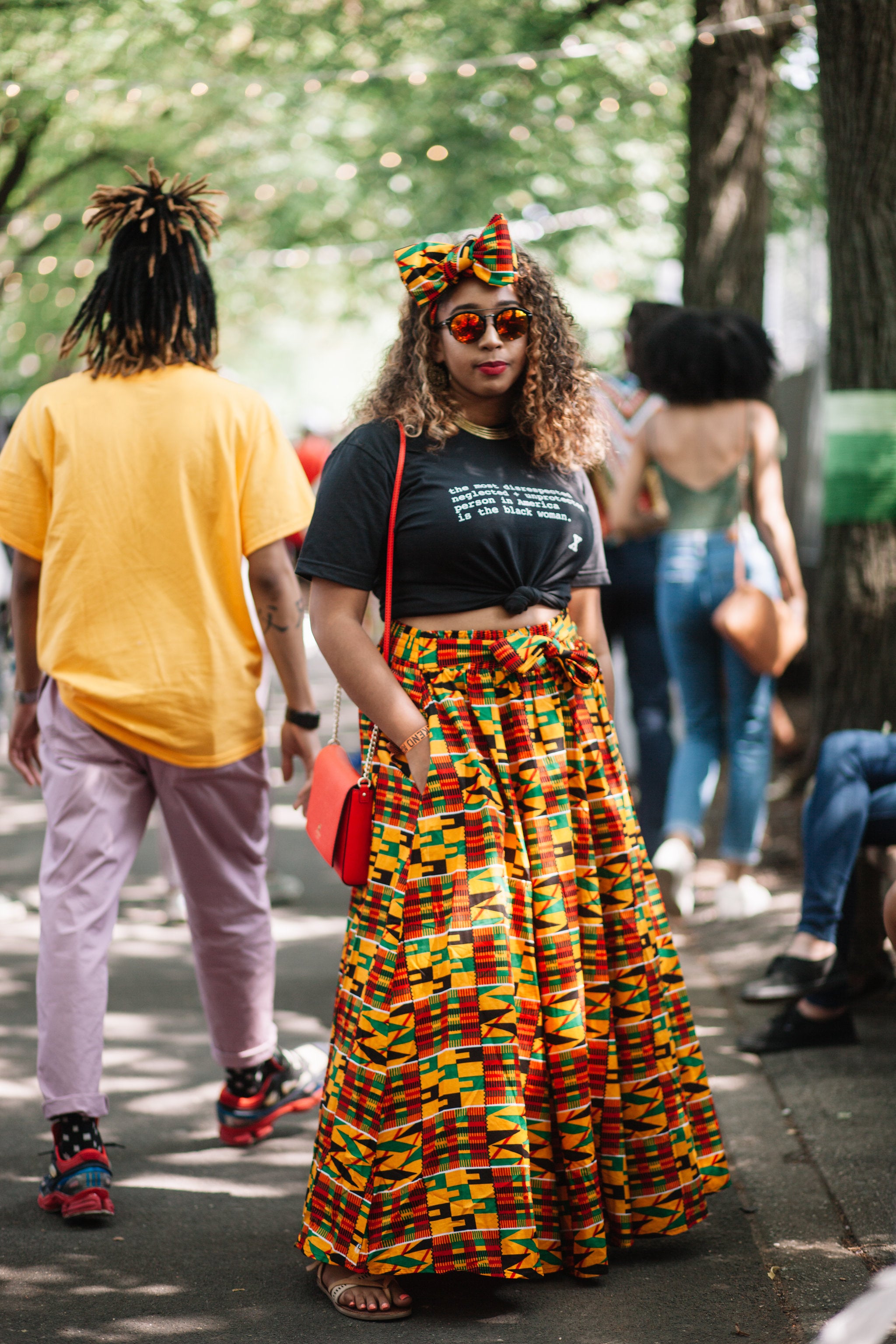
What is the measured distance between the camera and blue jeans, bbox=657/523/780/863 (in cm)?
581

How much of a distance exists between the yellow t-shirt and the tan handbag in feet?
7.80

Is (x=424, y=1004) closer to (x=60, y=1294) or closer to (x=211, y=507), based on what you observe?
(x=60, y=1294)

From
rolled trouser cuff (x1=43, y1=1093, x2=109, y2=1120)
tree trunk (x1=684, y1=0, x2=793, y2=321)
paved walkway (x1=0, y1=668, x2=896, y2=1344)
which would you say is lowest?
paved walkway (x1=0, y1=668, x2=896, y2=1344)

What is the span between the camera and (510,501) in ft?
10.4

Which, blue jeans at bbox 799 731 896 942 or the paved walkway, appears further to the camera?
blue jeans at bbox 799 731 896 942

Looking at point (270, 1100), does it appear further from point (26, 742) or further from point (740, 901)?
point (740, 901)

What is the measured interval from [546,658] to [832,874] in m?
1.53

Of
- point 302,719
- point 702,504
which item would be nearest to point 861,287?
point 702,504

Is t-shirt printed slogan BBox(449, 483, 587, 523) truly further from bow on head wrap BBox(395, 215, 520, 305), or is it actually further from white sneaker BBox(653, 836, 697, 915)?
white sneaker BBox(653, 836, 697, 915)

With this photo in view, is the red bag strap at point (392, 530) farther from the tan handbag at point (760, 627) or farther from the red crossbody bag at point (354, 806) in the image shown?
the tan handbag at point (760, 627)

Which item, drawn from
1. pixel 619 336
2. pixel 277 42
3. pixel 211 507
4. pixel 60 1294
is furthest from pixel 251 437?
pixel 619 336

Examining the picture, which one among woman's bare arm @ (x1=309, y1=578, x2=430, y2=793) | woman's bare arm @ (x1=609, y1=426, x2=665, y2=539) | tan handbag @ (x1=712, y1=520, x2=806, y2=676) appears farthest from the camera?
woman's bare arm @ (x1=609, y1=426, x2=665, y2=539)

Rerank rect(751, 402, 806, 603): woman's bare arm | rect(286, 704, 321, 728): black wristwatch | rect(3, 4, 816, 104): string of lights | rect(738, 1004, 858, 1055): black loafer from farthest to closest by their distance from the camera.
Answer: rect(3, 4, 816, 104): string of lights < rect(751, 402, 806, 603): woman's bare arm < rect(738, 1004, 858, 1055): black loafer < rect(286, 704, 321, 728): black wristwatch

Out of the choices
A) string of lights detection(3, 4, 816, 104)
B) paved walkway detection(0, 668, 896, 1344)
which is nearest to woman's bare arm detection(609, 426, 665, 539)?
paved walkway detection(0, 668, 896, 1344)
